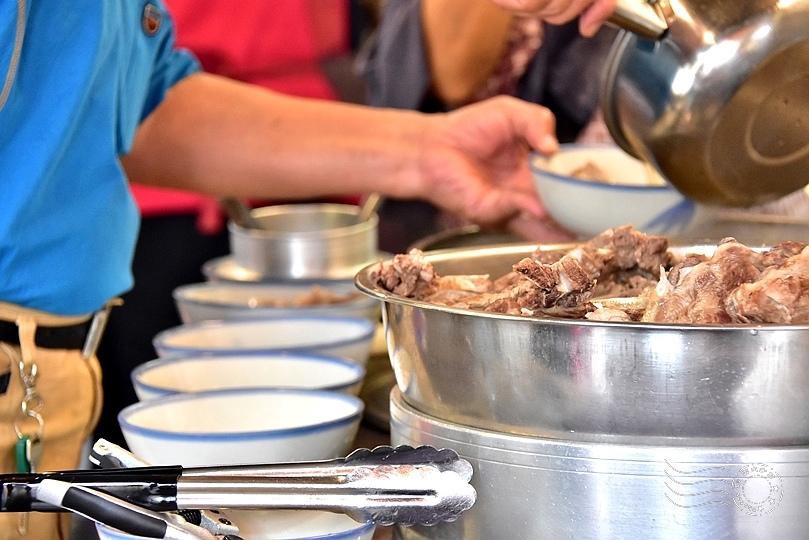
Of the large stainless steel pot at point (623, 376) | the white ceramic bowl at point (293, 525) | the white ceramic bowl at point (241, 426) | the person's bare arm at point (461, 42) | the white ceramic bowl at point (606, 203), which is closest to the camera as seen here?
the large stainless steel pot at point (623, 376)

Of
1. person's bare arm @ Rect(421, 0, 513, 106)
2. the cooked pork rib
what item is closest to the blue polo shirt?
the cooked pork rib

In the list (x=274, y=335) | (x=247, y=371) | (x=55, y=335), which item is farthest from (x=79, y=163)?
(x=274, y=335)

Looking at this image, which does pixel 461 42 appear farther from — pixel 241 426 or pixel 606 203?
pixel 241 426

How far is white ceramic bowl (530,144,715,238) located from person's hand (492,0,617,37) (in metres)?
0.31

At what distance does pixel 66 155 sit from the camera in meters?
1.15

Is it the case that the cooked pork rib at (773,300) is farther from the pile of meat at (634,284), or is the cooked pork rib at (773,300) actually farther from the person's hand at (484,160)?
the person's hand at (484,160)

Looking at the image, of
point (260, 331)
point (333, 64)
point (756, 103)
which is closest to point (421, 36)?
point (333, 64)

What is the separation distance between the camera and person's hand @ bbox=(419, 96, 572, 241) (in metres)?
1.63

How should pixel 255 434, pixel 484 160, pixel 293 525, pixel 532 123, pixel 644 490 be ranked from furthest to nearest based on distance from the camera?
pixel 484 160 → pixel 532 123 → pixel 255 434 → pixel 293 525 → pixel 644 490

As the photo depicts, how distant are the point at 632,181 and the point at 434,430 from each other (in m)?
0.95

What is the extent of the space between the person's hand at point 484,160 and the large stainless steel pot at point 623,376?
2.80ft

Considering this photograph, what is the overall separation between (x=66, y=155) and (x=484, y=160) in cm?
78

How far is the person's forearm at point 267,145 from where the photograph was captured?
1.61 m

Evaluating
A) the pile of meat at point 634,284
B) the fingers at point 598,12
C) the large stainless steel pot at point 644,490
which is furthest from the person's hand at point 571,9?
the large stainless steel pot at point 644,490
